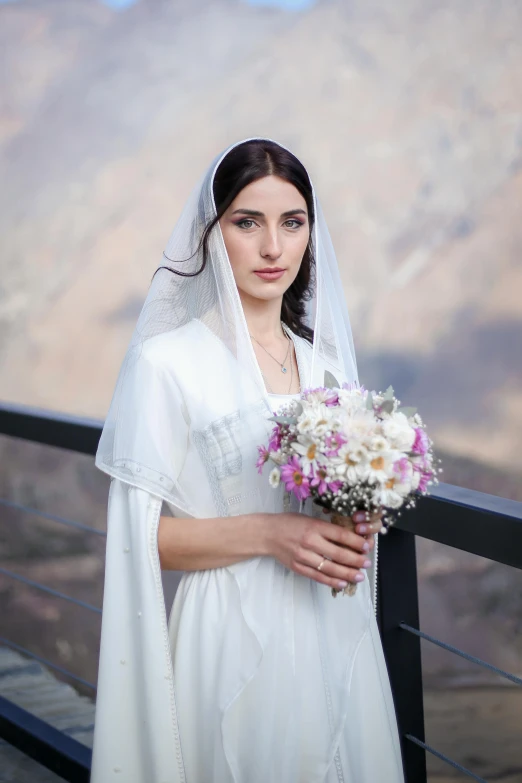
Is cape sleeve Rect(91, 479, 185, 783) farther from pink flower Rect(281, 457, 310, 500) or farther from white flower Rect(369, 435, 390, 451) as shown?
white flower Rect(369, 435, 390, 451)

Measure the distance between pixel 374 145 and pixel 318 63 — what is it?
1047mm

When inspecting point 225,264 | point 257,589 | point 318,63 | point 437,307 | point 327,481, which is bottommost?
point 257,589

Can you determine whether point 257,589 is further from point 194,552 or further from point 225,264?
point 225,264

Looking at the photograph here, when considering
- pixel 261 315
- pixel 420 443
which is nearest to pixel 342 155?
pixel 261 315

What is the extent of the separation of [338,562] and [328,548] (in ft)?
0.11

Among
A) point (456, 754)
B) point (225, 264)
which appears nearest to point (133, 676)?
point (225, 264)

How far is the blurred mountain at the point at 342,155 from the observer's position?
9320 mm

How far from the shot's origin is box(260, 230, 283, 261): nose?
1.63m

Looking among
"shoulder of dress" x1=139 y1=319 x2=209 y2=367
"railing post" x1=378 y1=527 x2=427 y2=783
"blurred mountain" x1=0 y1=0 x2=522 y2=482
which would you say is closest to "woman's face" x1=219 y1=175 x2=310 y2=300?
"shoulder of dress" x1=139 y1=319 x2=209 y2=367

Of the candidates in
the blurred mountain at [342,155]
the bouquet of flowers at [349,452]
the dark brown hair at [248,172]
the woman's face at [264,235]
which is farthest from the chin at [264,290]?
the blurred mountain at [342,155]

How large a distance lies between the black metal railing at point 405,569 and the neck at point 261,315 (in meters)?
0.47

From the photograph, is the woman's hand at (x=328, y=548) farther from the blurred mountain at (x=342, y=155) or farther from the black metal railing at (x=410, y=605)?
the blurred mountain at (x=342, y=155)

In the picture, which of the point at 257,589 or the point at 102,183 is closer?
the point at 257,589

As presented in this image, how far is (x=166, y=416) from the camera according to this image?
5.17ft
